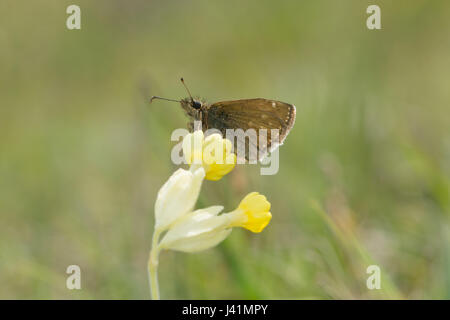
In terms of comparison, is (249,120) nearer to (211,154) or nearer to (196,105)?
(196,105)

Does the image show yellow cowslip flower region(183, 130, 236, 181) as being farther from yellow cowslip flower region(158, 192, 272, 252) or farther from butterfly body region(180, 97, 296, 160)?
butterfly body region(180, 97, 296, 160)

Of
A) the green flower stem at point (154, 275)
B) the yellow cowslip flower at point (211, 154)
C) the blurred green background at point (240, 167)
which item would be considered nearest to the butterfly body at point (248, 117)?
the blurred green background at point (240, 167)

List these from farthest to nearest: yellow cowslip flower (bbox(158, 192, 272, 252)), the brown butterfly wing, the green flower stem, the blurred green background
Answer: the blurred green background < the brown butterfly wing < yellow cowslip flower (bbox(158, 192, 272, 252)) < the green flower stem

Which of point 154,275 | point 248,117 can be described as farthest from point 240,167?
point 154,275

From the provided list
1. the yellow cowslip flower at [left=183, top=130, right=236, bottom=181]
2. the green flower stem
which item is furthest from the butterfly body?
the green flower stem

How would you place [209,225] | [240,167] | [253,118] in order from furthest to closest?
1. [240,167]
2. [253,118]
3. [209,225]
